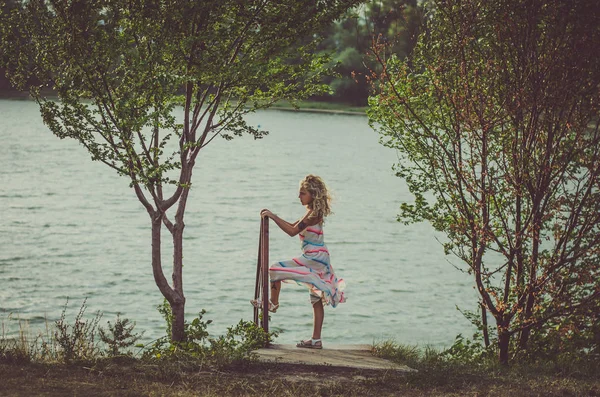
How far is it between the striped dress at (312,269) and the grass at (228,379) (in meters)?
1.15

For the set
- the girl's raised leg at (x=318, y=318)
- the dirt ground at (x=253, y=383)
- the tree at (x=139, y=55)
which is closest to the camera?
the dirt ground at (x=253, y=383)

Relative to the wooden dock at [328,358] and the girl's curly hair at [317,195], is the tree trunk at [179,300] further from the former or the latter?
the girl's curly hair at [317,195]

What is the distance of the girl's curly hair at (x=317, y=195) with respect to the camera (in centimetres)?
833

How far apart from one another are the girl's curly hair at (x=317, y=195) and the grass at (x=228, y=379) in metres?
1.71

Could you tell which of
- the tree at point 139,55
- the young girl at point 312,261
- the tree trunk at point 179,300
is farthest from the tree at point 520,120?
the tree trunk at point 179,300

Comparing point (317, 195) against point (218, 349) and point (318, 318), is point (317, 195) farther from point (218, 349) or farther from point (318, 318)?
point (218, 349)

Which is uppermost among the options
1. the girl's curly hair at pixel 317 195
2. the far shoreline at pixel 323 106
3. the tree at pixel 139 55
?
the tree at pixel 139 55

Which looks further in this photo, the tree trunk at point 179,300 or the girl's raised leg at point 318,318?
the tree trunk at point 179,300

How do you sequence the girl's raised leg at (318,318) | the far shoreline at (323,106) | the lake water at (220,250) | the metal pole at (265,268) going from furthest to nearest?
the far shoreline at (323,106) → the lake water at (220,250) → the girl's raised leg at (318,318) → the metal pole at (265,268)

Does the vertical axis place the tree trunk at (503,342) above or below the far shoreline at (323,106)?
above

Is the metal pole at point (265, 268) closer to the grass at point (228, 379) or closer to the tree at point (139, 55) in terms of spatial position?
the grass at point (228, 379)

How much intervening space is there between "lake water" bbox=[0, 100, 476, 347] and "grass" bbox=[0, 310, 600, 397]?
8.04 metres

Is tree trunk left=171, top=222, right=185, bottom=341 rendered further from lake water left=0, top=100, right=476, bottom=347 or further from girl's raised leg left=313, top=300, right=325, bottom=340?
lake water left=0, top=100, right=476, bottom=347

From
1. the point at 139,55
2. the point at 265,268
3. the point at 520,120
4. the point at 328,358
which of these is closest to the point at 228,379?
the point at 328,358
